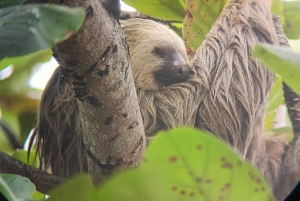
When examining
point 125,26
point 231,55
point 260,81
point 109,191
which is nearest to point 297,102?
point 260,81

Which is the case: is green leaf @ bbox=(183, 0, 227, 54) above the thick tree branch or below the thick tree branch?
above

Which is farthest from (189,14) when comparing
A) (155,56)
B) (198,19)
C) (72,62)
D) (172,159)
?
(172,159)

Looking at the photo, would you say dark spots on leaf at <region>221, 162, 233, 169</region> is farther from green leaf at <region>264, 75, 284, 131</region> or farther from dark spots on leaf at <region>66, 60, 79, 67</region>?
green leaf at <region>264, 75, 284, 131</region>

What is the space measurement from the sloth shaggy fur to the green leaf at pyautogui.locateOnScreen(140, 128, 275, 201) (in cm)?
24

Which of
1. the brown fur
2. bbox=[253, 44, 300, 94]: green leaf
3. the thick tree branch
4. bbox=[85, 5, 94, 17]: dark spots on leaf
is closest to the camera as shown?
bbox=[253, 44, 300, 94]: green leaf

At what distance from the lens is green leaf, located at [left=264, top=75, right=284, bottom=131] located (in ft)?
1.92

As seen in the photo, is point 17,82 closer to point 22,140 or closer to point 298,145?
point 22,140

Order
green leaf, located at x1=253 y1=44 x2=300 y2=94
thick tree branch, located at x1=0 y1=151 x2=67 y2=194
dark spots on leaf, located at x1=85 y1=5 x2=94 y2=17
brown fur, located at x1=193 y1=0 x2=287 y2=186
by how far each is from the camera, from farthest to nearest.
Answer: brown fur, located at x1=193 y1=0 x2=287 y2=186 < thick tree branch, located at x1=0 y1=151 x2=67 y2=194 < dark spots on leaf, located at x1=85 y1=5 x2=94 y2=17 < green leaf, located at x1=253 y1=44 x2=300 y2=94

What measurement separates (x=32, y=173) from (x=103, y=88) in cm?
21

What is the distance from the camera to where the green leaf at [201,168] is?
27 cm

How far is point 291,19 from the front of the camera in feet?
1.75

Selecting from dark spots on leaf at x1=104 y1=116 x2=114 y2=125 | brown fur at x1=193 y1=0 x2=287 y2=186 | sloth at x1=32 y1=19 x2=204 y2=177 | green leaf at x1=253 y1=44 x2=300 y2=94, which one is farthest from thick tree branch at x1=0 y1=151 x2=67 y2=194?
green leaf at x1=253 y1=44 x2=300 y2=94

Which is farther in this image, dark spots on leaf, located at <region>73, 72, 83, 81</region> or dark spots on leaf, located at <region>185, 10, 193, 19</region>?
dark spots on leaf, located at <region>185, 10, 193, 19</region>

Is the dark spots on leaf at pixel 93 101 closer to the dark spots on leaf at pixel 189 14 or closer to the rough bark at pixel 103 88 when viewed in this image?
the rough bark at pixel 103 88
